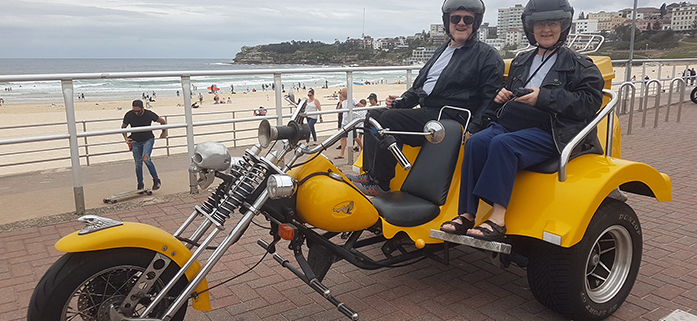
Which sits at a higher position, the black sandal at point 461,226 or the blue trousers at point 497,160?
the blue trousers at point 497,160

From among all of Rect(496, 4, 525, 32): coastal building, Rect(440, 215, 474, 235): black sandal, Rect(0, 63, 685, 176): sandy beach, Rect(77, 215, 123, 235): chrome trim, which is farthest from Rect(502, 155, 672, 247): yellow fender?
Rect(0, 63, 685, 176): sandy beach

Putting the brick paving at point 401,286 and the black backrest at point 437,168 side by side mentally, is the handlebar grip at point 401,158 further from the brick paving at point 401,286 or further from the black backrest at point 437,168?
the brick paving at point 401,286

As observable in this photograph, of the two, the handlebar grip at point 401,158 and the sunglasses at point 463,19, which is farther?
the sunglasses at point 463,19

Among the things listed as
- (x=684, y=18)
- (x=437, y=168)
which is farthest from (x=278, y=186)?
(x=684, y=18)

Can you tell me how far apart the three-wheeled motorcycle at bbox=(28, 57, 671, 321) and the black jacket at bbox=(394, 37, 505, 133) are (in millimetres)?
451

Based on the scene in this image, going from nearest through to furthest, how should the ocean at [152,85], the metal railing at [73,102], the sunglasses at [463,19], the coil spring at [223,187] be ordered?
the coil spring at [223,187], the sunglasses at [463,19], the metal railing at [73,102], the ocean at [152,85]

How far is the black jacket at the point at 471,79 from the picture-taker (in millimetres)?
3846

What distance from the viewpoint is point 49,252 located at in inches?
170

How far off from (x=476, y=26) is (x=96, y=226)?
9.68ft

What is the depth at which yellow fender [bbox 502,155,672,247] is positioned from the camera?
285 cm

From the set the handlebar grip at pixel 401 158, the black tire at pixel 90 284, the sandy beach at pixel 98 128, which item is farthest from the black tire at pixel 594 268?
the sandy beach at pixel 98 128

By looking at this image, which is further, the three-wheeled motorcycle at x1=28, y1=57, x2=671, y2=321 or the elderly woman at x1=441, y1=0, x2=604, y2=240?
the elderly woman at x1=441, y1=0, x2=604, y2=240

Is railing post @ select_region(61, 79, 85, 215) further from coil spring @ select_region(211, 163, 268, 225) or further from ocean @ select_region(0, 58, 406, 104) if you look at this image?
coil spring @ select_region(211, 163, 268, 225)

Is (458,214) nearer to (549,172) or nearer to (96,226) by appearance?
(549,172)
